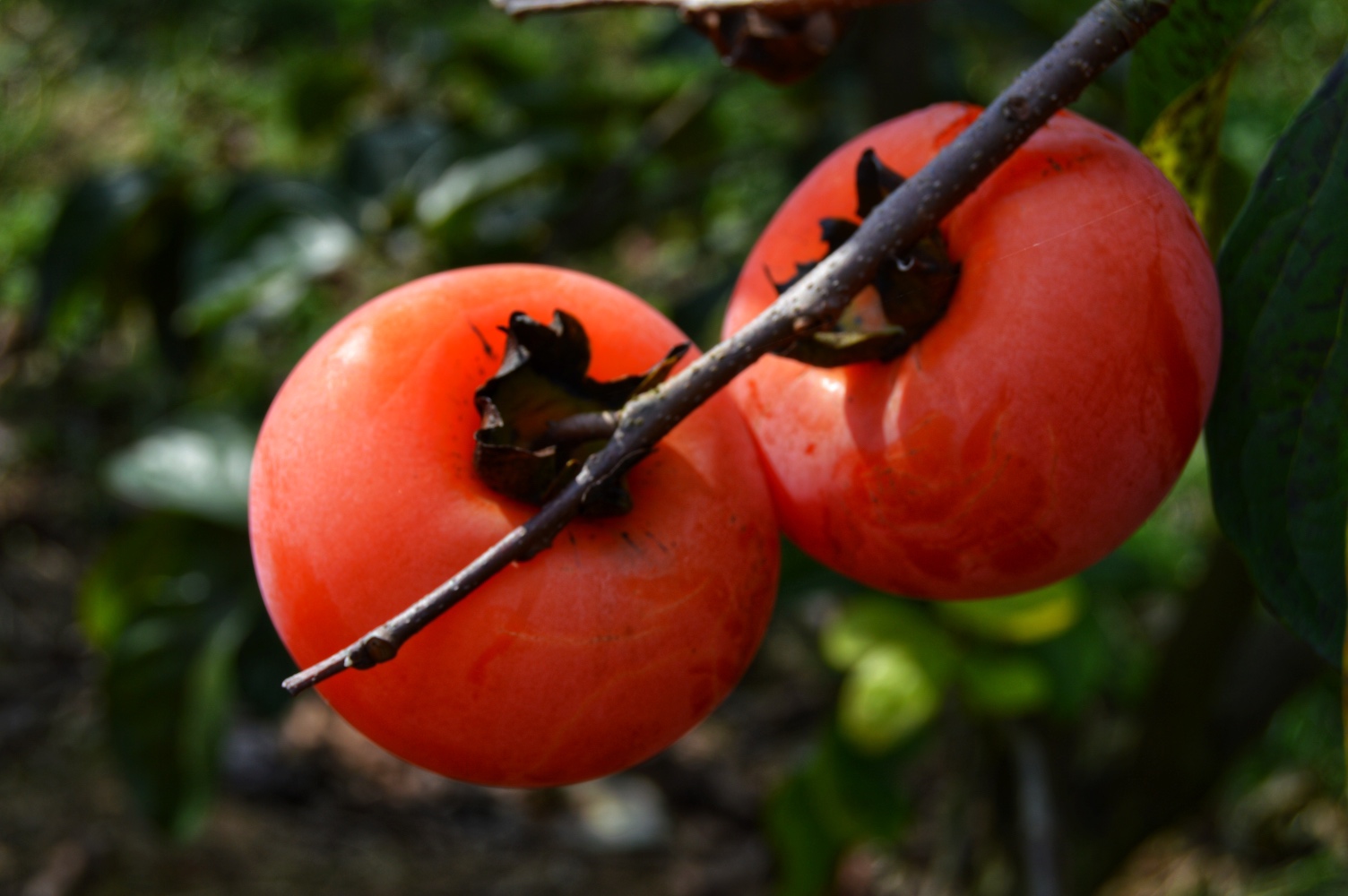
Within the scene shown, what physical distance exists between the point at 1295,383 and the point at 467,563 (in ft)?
1.39

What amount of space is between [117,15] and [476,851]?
1774 millimetres

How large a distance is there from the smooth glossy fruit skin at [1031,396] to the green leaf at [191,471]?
99cm

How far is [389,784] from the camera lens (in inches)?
89.4

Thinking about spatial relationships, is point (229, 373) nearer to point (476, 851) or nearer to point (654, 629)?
point (476, 851)

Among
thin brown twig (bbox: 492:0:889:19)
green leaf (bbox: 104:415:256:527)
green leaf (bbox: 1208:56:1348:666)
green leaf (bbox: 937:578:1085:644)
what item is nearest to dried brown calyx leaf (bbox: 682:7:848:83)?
thin brown twig (bbox: 492:0:889:19)

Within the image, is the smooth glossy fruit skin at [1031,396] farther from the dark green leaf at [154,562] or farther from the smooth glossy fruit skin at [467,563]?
the dark green leaf at [154,562]

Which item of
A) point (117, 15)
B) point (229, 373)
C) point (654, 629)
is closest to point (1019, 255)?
point (654, 629)

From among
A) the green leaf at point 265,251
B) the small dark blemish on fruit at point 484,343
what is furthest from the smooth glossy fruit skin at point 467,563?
the green leaf at point 265,251

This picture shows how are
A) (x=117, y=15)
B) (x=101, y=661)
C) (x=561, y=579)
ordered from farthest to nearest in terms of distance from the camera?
(x=101, y=661), (x=117, y=15), (x=561, y=579)

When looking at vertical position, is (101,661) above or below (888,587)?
below

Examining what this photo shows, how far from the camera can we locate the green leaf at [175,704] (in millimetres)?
1349

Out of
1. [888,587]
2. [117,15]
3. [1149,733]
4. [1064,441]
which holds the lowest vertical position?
[1149,733]

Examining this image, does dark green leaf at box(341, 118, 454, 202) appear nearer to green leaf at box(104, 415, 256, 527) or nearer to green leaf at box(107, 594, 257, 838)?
green leaf at box(104, 415, 256, 527)

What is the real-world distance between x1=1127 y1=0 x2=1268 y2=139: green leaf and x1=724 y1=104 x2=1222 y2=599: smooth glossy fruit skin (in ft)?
0.40
